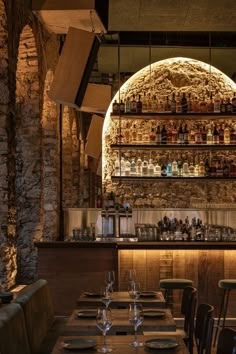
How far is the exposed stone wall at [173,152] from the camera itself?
9719 millimetres

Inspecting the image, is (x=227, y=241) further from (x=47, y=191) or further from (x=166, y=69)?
(x=47, y=191)

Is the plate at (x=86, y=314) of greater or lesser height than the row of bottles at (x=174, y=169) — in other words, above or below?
below

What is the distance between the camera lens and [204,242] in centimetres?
746

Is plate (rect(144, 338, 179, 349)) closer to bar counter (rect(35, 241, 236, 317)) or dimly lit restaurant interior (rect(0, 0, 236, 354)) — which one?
dimly lit restaurant interior (rect(0, 0, 236, 354))

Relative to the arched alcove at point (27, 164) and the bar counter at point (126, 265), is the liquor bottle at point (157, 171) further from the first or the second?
the bar counter at point (126, 265)

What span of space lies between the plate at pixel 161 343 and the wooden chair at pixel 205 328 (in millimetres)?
180

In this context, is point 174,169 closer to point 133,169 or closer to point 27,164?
point 133,169

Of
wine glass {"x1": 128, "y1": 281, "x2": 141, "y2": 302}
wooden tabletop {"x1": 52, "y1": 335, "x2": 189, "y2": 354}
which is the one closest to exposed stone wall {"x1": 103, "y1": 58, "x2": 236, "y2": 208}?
wine glass {"x1": 128, "y1": 281, "x2": 141, "y2": 302}

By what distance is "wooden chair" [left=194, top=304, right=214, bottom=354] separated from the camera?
3.61 metres

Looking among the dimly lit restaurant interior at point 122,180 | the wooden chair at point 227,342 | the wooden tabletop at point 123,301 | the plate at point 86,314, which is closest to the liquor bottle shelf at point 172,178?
the dimly lit restaurant interior at point 122,180

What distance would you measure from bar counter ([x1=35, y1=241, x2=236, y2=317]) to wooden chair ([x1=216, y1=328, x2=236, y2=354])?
4.15 m

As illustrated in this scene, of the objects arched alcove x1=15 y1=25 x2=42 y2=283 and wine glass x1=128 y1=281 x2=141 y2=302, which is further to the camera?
arched alcove x1=15 y1=25 x2=42 y2=283

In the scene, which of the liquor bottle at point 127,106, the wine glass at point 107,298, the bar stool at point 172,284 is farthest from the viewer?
the liquor bottle at point 127,106

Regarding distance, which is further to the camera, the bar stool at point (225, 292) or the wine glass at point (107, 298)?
the bar stool at point (225, 292)
